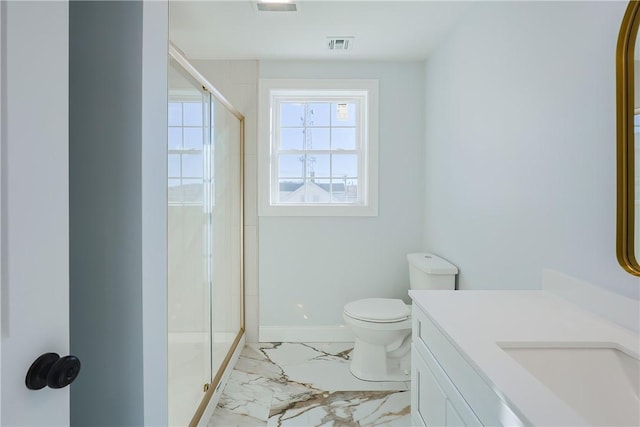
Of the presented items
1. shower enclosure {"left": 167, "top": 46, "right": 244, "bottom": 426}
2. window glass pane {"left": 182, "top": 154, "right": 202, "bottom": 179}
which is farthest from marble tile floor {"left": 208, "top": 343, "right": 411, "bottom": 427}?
window glass pane {"left": 182, "top": 154, "right": 202, "bottom": 179}

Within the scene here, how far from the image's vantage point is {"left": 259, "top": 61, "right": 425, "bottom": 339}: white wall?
2.99 m

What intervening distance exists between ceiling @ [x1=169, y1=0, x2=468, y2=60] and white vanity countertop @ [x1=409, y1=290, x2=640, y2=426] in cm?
166

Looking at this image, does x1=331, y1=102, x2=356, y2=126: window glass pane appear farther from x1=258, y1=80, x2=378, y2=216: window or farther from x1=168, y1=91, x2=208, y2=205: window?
x1=168, y1=91, x2=208, y2=205: window

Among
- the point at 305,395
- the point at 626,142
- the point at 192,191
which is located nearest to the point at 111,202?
the point at 192,191

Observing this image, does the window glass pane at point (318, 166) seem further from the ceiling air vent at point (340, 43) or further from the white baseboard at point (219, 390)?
the white baseboard at point (219, 390)

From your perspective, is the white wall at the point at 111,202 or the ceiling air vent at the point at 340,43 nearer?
the white wall at the point at 111,202

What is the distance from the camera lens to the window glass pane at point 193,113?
5.58ft

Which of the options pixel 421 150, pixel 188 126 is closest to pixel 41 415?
pixel 188 126

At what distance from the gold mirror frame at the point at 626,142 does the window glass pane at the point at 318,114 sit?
2225 millimetres

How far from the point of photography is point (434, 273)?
2.28 meters

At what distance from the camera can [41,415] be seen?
0.64m

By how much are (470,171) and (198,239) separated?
4.98 feet

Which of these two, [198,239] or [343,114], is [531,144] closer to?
[198,239]

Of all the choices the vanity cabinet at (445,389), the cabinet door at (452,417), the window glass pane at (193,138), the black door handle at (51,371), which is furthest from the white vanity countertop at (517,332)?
the window glass pane at (193,138)
